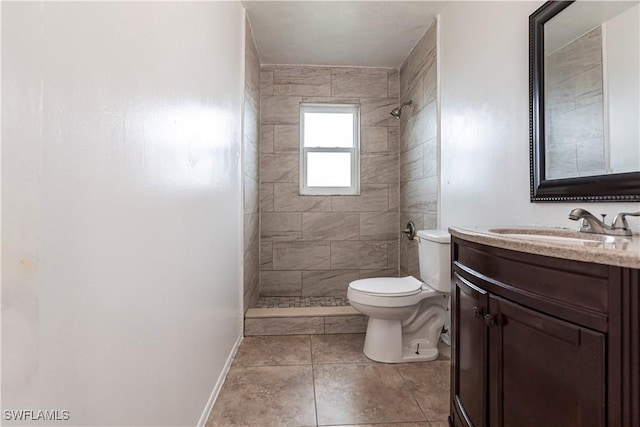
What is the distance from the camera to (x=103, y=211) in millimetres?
713

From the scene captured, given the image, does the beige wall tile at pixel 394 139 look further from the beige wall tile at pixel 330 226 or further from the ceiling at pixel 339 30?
the beige wall tile at pixel 330 226

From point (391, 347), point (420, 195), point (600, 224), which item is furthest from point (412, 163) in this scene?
point (600, 224)

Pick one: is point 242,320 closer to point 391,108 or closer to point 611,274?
point 611,274

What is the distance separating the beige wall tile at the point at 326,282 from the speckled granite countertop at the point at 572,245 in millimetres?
2118

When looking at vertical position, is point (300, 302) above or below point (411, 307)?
below

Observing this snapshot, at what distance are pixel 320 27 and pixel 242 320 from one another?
2432mm

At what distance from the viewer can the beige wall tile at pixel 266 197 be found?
322 centimetres

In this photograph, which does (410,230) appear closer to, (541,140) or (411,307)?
(411,307)

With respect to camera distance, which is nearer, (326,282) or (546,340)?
(546,340)

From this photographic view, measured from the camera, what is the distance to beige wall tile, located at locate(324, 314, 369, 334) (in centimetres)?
252

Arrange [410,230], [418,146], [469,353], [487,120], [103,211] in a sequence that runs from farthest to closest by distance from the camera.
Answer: [410,230]
[418,146]
[487,120]
[469,353]
[103,211]

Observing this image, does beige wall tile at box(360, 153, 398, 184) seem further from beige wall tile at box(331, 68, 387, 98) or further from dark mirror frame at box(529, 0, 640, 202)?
dark mirror frame at box(529, 0, 640, 202)

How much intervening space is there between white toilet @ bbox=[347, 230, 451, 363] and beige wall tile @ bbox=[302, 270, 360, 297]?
1.09 m

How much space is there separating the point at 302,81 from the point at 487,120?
6.65ft
